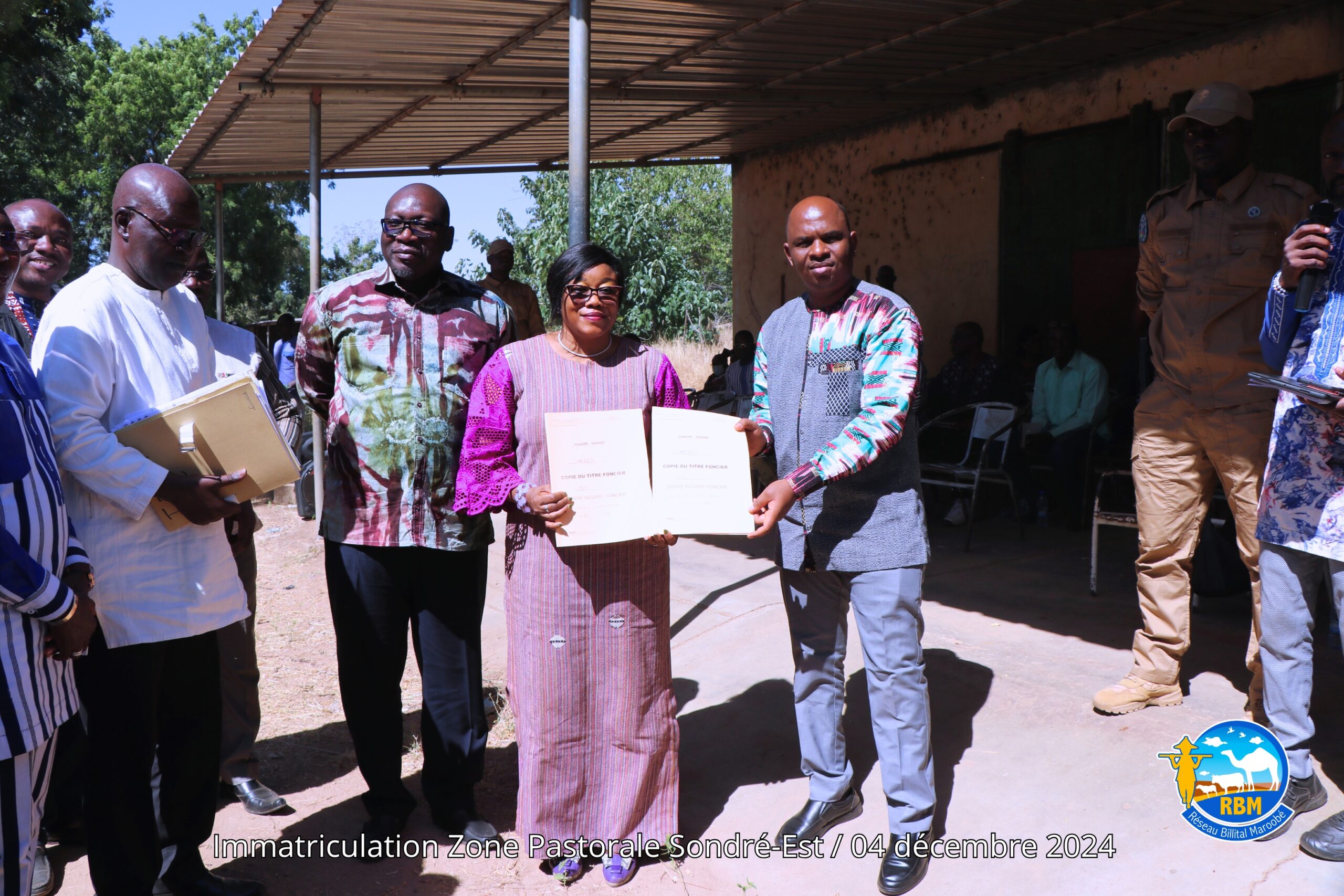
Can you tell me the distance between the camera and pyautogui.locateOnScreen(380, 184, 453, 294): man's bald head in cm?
320

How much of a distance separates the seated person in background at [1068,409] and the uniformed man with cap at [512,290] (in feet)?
12.6

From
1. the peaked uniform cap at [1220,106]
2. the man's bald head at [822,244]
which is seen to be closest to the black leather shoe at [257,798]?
the man's bald head at [822,244]

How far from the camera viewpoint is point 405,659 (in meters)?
3.39

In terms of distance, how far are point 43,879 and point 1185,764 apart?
3.70m

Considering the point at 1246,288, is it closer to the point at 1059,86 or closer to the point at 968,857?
the point at 968,857

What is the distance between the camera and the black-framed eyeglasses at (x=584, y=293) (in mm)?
2926

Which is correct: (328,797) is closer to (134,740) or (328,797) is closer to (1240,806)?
(134,740)

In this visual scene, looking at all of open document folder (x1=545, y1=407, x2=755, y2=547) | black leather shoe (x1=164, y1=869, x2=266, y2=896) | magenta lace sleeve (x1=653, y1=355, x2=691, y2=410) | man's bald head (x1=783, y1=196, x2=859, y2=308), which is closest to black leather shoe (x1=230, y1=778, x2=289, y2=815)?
black leather shoe (x1=164, y1=869, x2=266, y2=896)

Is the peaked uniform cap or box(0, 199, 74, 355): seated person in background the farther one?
box(0, 199, 74, 355): seated person in background

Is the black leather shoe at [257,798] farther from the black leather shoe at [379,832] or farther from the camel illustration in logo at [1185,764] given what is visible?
the camel illustration in logo at [1185,764]

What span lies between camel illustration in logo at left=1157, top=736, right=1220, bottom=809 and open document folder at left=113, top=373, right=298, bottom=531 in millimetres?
2914

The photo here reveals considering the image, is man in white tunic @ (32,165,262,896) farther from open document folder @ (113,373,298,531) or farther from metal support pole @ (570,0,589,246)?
metal support pole @ (570,0,589,246)

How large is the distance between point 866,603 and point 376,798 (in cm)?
177

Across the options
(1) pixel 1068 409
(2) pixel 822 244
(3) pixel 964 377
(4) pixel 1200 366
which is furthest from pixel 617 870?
(3) pixel 964 377
